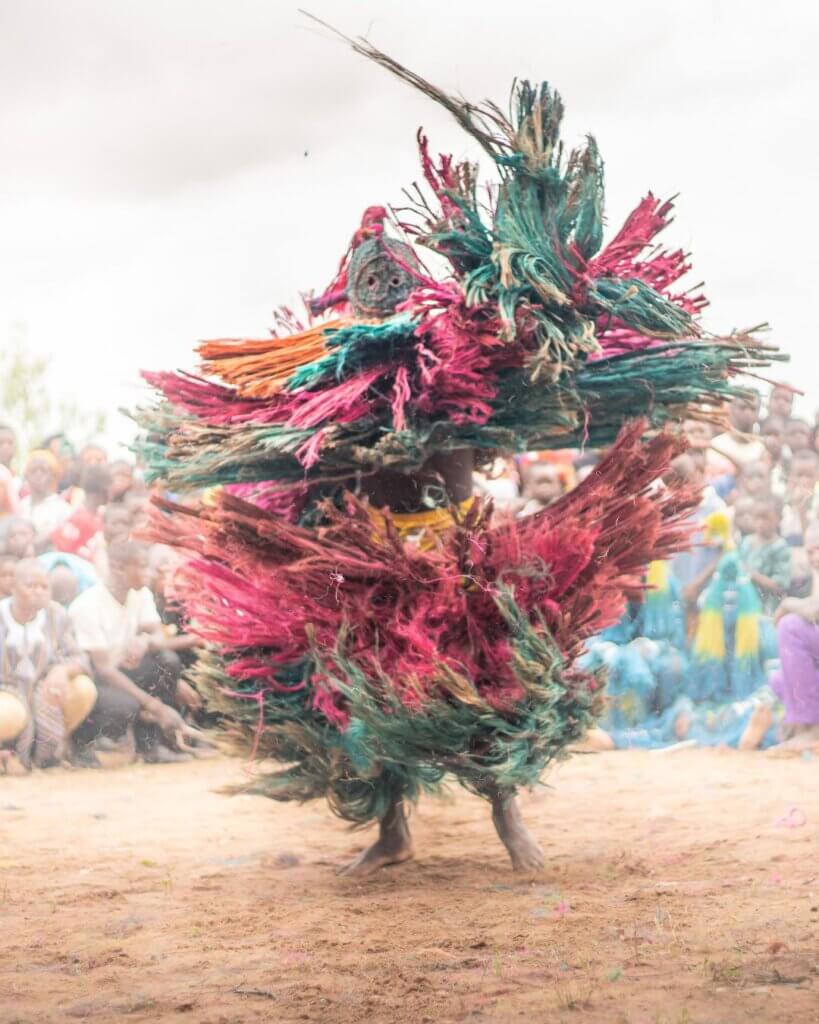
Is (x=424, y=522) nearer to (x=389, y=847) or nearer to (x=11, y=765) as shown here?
(x=389, y=847)

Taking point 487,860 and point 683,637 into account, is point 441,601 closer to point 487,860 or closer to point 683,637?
point 487,860

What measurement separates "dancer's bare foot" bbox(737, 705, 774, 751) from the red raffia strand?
3179 millimetres

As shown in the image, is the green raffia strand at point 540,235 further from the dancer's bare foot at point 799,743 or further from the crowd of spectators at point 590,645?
the dancer's bare foot at point 799,743

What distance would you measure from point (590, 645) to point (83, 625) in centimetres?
275

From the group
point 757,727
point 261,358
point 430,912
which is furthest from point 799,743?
point 261,358

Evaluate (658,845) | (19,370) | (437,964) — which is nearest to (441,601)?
(437,964)

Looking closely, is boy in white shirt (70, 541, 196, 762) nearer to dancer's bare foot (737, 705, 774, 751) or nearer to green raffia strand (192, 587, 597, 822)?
dancer's bare foot (737, 705, 774, 751)

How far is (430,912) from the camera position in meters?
3.51

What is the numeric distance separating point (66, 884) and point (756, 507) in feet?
14.1

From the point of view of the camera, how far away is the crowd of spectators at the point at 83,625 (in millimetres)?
6789

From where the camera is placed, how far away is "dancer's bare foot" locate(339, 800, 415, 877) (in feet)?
13.6

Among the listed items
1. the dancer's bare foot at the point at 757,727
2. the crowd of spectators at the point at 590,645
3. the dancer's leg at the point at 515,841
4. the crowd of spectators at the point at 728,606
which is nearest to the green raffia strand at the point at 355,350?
the dancer's leg at the point at 515,841

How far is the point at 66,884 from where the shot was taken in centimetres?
412

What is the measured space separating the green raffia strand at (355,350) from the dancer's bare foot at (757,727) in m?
3.93
